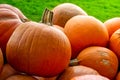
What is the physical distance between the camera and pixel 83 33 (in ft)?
5.24

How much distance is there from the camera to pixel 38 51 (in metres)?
1.29

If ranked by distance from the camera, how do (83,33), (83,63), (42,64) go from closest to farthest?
(42,64), (83,63), (83,33)

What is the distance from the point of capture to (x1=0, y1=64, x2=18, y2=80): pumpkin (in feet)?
4.31

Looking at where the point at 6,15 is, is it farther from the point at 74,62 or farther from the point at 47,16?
the point at 74,62

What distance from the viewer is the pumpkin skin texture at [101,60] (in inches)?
58.0

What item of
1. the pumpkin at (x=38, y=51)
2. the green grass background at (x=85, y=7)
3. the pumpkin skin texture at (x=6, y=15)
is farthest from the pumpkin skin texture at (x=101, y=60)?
the green grass background at (x=85, y=7)

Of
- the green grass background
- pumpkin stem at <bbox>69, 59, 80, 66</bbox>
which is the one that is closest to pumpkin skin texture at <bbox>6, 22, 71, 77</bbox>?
pumpkin stem at <bbox>69, 59, 80, 66</bbox>

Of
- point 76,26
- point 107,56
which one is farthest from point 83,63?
point 76,26

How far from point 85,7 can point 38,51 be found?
3871 millimetres

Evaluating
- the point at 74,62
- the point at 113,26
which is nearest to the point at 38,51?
the point at 74,62

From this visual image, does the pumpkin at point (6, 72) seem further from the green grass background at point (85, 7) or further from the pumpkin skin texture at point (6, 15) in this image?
the green grass background at point (85, 7)

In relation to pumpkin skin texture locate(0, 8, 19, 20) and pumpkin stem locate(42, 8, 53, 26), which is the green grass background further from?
pumpkin stem locate(42, 8, 53, 26)

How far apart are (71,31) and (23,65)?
0.42m

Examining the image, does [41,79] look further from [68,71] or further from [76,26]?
[76,26]
